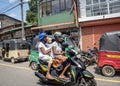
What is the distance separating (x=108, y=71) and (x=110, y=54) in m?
0.81

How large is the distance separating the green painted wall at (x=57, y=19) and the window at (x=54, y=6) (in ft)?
1.87

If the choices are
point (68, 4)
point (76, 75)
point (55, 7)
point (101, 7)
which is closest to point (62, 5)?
point (68, 4)

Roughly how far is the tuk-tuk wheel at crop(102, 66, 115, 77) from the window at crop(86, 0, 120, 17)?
28.3 ft

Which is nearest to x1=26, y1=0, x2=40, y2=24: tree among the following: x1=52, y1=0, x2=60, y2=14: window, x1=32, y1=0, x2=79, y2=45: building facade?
x1=32, y1=0, x2=79, y2=45: building facade

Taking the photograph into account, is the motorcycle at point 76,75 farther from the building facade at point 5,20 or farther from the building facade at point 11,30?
the building facade at point 5,20

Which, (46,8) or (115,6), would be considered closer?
(115,6)

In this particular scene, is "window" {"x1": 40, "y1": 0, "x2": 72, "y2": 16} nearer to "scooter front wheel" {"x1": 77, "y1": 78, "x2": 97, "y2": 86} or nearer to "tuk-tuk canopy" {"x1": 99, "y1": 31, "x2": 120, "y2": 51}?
"tuk-tuk canopy" {"x1": 99, "y1": 31, "x2": 120, "y2": 51}

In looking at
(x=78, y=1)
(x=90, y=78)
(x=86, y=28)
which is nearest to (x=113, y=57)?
(x=90, y=78)

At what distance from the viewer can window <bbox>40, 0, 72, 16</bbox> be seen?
2044 centimetres

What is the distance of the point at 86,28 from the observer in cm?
1820

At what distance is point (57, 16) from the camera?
68.6 ft

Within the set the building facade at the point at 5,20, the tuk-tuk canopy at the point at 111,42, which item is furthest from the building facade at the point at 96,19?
the building facade at the point at 5,20

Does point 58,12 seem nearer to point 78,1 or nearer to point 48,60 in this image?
point 78,1

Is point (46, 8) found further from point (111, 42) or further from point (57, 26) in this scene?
point (111, 42)
